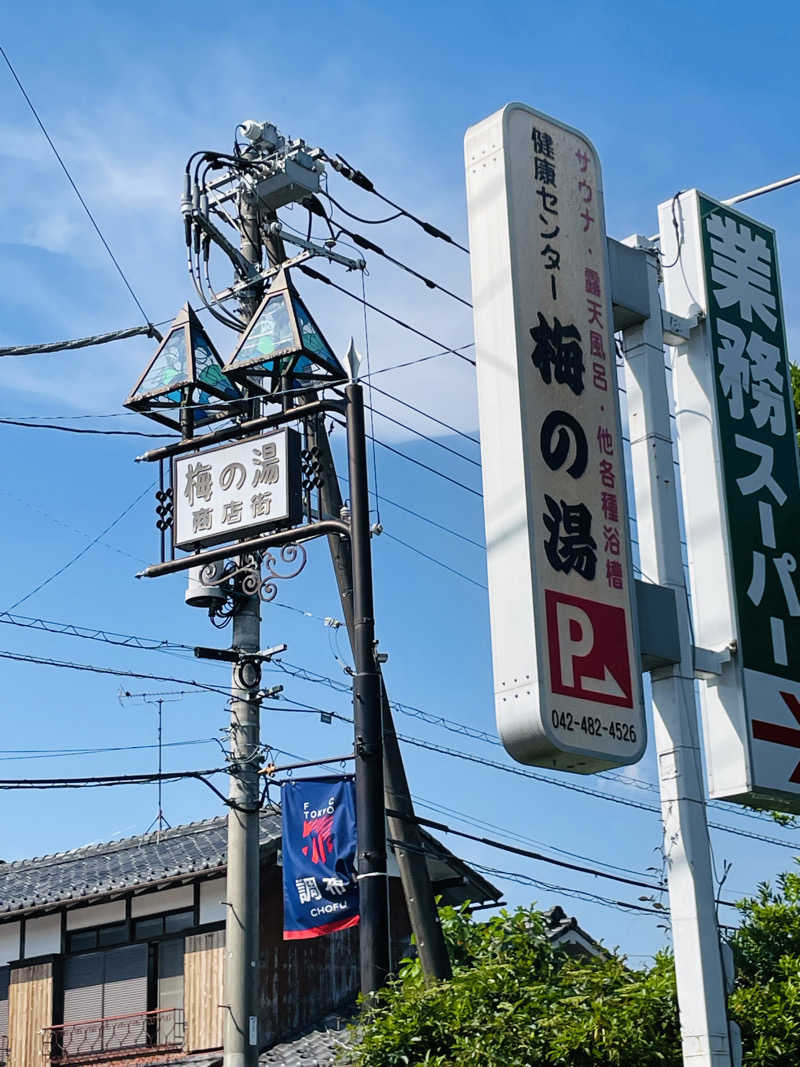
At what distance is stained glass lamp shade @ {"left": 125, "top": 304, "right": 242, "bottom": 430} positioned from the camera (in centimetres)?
1736

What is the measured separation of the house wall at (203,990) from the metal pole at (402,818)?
7775mm

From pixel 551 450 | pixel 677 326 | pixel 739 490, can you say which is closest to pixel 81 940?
pixel 739 490

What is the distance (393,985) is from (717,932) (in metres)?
4.55

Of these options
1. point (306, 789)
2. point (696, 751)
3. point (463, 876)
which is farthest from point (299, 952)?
point (696, 751)

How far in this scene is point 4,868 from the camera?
30.9m

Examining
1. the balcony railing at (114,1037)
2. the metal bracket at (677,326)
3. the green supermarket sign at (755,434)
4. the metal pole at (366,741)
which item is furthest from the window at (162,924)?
the metal bracket at (677,326)

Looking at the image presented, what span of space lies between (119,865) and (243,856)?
1199 centimetres

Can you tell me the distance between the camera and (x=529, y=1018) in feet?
35.4

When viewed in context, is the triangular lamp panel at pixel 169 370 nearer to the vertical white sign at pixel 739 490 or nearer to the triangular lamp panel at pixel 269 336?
the triangular lamp panel at pixel 269 336

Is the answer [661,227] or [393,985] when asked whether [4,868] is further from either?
[661,227]

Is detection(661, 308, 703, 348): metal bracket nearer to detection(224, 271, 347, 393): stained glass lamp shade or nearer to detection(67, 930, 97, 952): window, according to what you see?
detection(224, 271, 347, 393): stained glass lamp shade

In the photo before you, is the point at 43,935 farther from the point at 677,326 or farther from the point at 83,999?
the point at 677,326

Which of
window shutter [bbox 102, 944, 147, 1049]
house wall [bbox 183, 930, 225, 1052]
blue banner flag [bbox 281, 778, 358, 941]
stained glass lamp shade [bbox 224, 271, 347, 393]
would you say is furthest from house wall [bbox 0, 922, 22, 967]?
stained glass lamp shade [bbox 224, 271, 347, 393]

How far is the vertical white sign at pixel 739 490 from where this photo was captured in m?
9.34
